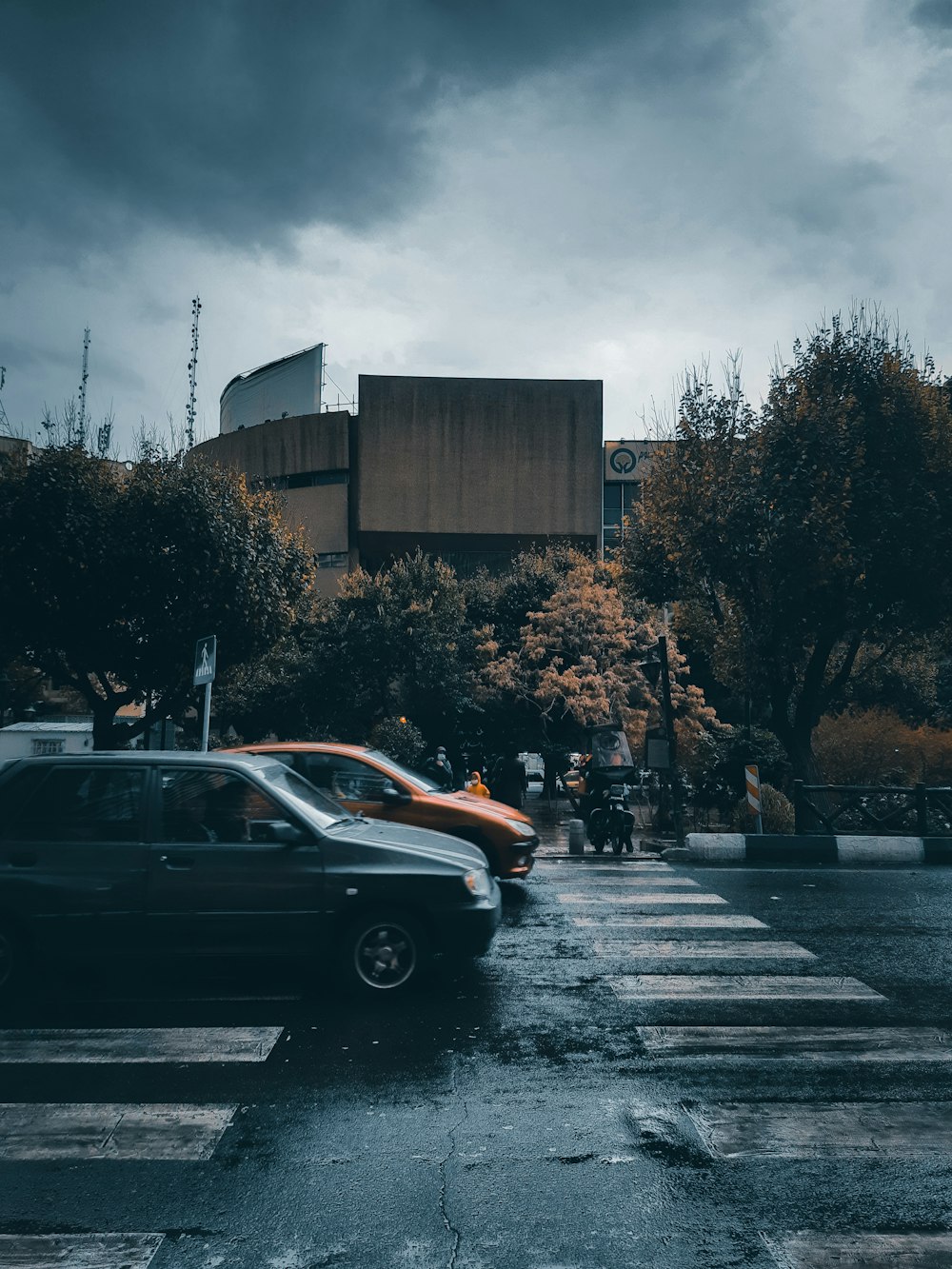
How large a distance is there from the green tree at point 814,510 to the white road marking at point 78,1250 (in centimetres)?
1554

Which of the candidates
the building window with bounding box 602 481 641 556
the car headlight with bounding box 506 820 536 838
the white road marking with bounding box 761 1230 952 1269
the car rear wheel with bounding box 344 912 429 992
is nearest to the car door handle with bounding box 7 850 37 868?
the car rear wheel with bounding box 344 912 429 992

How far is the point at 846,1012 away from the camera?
655 centimetres

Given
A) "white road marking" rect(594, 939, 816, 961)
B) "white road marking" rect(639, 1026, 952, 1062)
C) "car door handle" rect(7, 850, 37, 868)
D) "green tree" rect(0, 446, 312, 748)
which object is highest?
"green tree" rect(0, 446, 312, 748)

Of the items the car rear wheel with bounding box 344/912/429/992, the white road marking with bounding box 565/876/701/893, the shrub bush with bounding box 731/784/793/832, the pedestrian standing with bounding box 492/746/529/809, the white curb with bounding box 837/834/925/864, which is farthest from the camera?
the pedestrian standing with bounding box 492/746/529/809

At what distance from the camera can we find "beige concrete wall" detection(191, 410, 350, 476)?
2029 inches

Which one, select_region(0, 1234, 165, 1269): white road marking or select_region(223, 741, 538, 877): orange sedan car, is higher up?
select_region(223, 741, 538, 877): orange sedan car

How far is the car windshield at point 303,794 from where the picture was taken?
23.0ft

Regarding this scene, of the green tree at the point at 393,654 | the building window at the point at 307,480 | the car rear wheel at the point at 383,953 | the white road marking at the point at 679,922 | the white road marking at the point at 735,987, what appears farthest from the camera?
the building window at the point at 307,480

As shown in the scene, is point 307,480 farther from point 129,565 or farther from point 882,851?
point 882,851

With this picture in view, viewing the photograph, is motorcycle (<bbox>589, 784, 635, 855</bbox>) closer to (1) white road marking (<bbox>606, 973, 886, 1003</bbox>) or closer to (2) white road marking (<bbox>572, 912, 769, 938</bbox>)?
(2) white road marking (<bbox>572, 912, 769, 938</bbox>)

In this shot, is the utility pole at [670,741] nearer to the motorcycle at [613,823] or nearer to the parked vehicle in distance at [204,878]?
the motorcycle at [613,823]

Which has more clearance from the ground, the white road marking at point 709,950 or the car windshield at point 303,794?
the car windshield at point 303,794

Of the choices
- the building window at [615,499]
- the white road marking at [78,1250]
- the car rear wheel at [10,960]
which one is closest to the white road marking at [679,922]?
the car rear wheel at [10,960]

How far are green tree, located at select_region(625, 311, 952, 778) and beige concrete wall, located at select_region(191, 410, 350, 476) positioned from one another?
34097 mm
